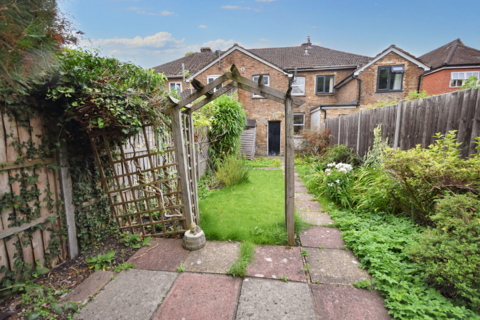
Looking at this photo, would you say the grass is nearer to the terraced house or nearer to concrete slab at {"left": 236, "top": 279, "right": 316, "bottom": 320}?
concrete slab at {"left": 236, "top": 279, "right": 316, "bottom": 320}

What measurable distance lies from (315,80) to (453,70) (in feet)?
28.5

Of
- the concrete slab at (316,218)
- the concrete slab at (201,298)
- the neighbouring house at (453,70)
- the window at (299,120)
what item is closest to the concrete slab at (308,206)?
the concrete slab at (316,218)

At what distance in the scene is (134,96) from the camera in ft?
7.89

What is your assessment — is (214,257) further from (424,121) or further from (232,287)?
(424,121)

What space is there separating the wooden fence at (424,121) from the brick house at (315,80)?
233 inches

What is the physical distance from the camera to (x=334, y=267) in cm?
234

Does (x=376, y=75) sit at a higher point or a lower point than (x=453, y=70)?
lower

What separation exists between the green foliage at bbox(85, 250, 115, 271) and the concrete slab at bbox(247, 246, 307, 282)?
168 centimetres

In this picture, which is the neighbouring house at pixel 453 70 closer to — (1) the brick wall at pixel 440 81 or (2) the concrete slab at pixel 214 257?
(1) the brick wall at pixel 440 81

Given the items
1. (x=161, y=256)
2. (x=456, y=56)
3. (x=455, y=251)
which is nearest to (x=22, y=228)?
(x=161, y=256)


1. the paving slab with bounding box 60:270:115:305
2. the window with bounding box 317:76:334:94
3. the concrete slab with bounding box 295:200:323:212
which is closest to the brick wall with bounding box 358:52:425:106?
the window with bounding box 317:76:334:94

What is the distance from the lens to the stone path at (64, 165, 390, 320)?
70.1 inches

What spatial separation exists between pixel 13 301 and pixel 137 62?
106 inches

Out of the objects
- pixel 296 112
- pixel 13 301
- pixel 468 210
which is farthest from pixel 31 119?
pixel 296 112
